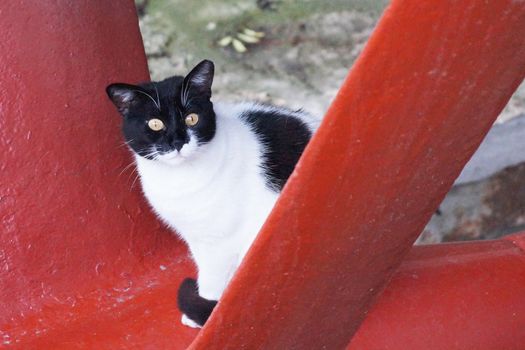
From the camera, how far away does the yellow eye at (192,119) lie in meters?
1.23

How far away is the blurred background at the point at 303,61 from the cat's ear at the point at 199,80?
3.50ft

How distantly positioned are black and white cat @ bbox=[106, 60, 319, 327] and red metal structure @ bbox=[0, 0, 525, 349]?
0.21 ft

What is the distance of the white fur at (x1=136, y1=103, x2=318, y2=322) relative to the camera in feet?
4.21

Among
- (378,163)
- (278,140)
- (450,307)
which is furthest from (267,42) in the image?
(378,163)

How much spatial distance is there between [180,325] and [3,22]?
1.74 ft

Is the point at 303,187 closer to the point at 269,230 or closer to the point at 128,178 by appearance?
the point at 269,230

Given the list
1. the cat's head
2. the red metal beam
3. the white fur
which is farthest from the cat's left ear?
the red metal beam

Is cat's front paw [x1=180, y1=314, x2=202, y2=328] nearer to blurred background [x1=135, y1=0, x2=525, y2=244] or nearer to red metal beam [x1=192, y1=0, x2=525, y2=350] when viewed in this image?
red metal beam [x1=192, y1=0, x2=525, y2=350]

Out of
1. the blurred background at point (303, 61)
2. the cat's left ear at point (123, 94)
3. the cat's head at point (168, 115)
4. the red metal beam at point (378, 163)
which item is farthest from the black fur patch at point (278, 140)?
the blurred background at point (303, 61)

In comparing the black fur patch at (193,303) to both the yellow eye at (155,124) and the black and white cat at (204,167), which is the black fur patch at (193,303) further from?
the yellow eye at (155,124)

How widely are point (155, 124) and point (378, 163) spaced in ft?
1.64

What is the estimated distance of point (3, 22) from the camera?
118 centimetres

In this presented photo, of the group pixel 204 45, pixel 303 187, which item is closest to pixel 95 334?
pixel 303 187

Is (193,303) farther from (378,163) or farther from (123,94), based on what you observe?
(378,163)
